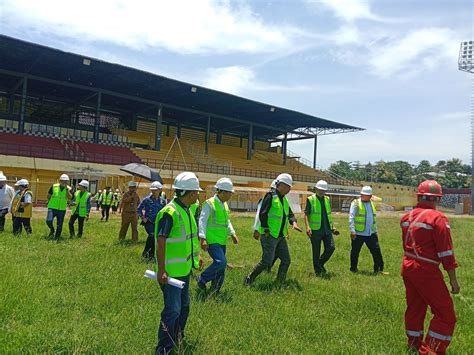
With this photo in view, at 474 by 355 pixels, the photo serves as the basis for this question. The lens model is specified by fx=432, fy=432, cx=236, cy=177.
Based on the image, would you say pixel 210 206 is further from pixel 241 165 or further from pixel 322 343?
pixel 241 165

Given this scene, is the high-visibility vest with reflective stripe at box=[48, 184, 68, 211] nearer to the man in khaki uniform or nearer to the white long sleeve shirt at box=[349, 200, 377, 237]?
the man in khaki uniform

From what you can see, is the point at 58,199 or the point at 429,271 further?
the point at 58,199

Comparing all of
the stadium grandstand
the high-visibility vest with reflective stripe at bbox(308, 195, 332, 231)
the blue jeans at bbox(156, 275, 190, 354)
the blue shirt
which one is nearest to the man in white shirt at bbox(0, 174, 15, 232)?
the blue shirt

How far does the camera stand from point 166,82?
3591 cm

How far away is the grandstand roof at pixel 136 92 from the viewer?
30922 millimetres

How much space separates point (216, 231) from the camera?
6312 millimetres

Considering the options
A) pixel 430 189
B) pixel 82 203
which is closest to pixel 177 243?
pixel 430 189

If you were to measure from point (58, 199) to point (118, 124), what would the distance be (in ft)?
111

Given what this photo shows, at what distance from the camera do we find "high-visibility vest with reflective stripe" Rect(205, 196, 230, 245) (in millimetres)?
6281

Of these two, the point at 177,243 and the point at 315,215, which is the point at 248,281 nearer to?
the point at 315,215

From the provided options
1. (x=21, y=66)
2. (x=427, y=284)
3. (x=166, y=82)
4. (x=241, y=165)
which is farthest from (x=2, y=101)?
(x=427, y=284)

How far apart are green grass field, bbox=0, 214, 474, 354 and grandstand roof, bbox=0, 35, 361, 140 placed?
85.2 feet

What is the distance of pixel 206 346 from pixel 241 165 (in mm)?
41381

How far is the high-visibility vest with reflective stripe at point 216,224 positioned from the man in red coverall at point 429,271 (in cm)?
276
